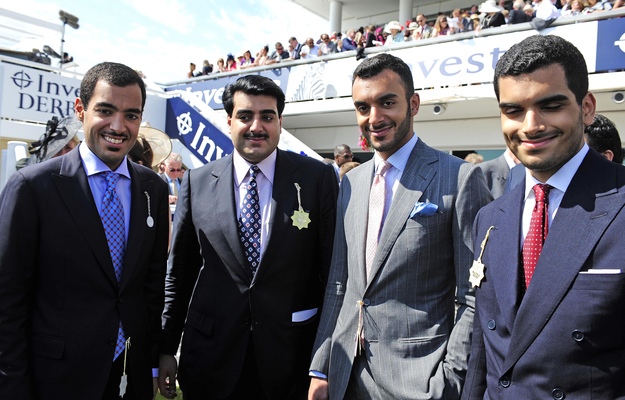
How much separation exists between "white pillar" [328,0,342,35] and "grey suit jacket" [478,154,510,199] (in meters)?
18.6

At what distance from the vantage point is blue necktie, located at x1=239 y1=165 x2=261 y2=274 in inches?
98.7

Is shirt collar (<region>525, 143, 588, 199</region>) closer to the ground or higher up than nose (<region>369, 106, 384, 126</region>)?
closer to the ground

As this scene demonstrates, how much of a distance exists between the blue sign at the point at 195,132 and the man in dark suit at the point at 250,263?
6.81 metres

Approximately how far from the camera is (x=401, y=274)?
205 cm

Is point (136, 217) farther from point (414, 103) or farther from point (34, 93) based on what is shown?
point (34, 93)

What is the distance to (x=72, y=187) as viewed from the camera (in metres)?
2.21

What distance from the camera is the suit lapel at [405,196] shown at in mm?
2080


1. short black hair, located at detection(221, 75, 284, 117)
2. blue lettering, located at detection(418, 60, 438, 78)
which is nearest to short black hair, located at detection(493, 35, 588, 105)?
short black hair, located at detection(221, 75, 284, 117)

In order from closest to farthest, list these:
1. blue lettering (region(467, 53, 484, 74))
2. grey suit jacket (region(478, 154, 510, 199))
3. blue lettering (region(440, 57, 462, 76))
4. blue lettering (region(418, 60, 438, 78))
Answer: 1. grey suit jacket (region(478, 154, 510, 199))
2. blue lettering (region(467, 53, 484, 74))
3. blue lettering (region(440, 57, 462, 76))
4. blue lettering (region(418, 60, 438, 78))

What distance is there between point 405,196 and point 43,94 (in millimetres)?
10640

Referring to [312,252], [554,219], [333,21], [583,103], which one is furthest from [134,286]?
[333,21]

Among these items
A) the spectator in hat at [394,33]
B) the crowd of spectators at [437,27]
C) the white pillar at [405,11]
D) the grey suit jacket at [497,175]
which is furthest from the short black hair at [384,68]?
the white pillar at [405,11]

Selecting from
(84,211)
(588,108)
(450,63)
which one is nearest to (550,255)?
(588,108)

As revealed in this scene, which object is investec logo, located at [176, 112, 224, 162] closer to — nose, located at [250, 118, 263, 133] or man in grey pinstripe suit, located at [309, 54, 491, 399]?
nose, located at [250, 118, 263, 133]
